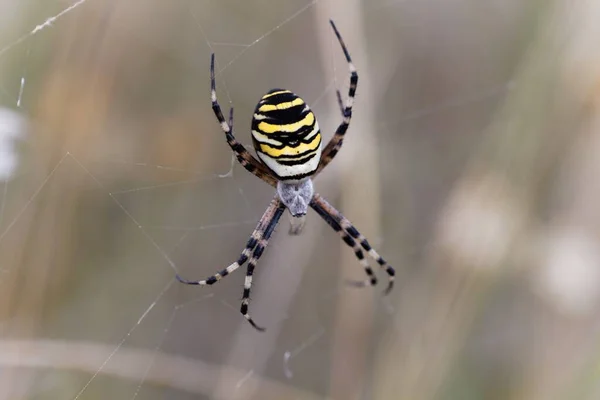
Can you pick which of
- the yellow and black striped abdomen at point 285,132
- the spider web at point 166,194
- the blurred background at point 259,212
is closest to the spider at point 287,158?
the yellow and black striped abdomen at point 285,132

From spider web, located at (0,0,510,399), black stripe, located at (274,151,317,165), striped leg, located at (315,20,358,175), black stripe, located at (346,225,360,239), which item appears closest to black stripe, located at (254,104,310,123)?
black stripe, located at (274,151,317,165)

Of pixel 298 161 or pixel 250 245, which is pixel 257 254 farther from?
pixel 298 161

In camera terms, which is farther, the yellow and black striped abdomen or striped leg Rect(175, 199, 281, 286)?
striped leg Rect(175, 199, 281, 286)

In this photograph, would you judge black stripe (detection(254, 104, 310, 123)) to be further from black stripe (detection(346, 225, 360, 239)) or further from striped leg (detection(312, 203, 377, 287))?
black stripe (detection(346, 225, 360, 239))

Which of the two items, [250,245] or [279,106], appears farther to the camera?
[250,245]

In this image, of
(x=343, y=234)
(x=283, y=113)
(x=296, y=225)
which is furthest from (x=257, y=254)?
(x=283, y=113)

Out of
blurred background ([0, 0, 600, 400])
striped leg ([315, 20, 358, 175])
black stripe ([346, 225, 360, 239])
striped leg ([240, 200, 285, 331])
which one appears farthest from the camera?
black stripe ([346, 225, 360, 239])

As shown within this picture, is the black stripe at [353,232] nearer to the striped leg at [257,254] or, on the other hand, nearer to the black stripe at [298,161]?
the striped leg at [257,254]
